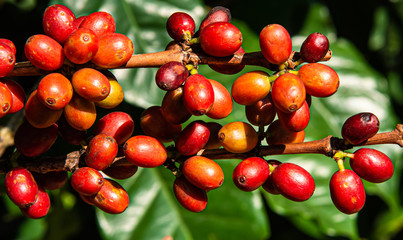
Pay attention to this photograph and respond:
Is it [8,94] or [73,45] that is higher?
[73,45]

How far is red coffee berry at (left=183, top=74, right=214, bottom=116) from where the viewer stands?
0.99 metres

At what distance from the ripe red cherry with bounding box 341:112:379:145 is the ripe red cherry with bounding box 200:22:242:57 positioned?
13.5 inches

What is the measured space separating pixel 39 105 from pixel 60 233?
2.14 metres

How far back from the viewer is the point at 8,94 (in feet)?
3.25

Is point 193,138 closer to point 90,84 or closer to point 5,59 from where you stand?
point 90,84

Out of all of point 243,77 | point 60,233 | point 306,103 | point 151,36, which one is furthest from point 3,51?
point 60,233

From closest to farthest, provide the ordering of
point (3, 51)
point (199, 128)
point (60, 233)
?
point (3, 51)
point (199, 128)
point (60, 233)

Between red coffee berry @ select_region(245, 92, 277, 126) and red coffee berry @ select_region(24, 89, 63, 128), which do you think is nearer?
red coffee berry @ select_region(24, 89, 63, 128)

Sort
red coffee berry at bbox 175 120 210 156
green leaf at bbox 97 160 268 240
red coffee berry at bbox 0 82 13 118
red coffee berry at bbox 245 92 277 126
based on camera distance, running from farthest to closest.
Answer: green leaf at bbox 97 160 268 240
red coffee berry at bbox 245 92 277 126
red coffee berry at bbox 175 120 210 156
red coffee berry at bbox 0 82 13 118

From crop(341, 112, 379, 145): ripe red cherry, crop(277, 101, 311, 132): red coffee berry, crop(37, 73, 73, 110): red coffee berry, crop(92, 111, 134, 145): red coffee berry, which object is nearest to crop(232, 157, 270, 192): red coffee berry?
crop(277, 101, 311, 132): red coffee berry

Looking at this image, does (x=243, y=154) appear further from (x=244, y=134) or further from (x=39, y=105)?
(x=39, y=105)

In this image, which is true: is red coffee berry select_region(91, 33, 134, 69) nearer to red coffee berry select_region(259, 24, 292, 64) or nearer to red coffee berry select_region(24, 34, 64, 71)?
red coffee berry select_region(24, 34, 64, 71)

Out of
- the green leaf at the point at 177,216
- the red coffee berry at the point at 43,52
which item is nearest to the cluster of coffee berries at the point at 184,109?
the red coffee berry at the point at 43,52

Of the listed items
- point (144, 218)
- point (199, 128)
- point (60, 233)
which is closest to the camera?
point (199, 128)
